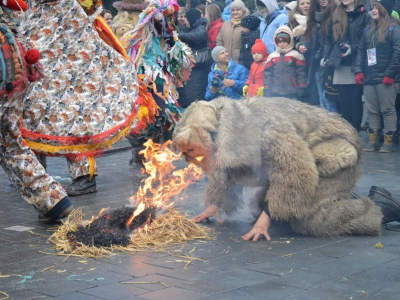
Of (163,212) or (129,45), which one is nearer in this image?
(163,212)

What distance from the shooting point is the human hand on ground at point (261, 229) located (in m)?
5.02

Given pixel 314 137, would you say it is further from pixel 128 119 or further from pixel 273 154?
pixel 128 119

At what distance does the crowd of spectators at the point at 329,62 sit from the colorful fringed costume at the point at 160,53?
1863 millimetres

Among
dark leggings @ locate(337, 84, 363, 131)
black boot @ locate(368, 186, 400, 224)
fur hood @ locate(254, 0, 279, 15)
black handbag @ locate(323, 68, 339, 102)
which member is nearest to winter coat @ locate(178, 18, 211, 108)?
fur hood @ locate(254, 0, 279, 15)

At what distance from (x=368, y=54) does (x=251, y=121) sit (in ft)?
17.7

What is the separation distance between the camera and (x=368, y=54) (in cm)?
979

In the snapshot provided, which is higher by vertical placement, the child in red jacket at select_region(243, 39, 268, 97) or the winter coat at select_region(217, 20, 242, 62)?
the winter coat at select_region(217, 20, 242, 62)

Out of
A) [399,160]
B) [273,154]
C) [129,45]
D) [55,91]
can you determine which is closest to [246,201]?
[273,154]

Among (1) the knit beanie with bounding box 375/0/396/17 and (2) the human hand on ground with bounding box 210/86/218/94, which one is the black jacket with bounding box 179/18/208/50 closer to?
(2) the human hand on ground with bounding box 210/86/218/94

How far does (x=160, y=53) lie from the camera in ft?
27.3

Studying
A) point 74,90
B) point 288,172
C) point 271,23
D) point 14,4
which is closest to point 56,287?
point 288,172

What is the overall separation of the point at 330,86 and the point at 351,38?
774 millimetres

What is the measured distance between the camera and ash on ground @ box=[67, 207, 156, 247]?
4859 mm

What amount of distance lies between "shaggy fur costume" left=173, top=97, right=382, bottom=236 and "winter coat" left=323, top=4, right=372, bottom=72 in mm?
4906
